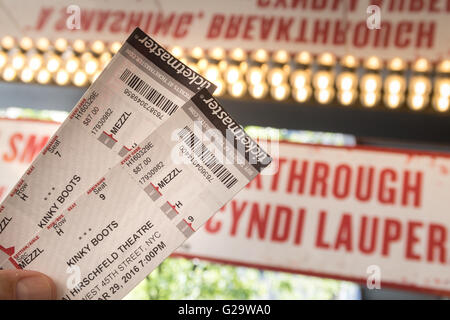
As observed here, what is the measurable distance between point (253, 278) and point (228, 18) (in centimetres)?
703

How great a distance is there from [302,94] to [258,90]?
0.69 ft

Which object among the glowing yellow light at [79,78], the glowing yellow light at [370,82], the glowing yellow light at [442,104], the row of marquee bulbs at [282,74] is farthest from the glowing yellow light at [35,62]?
the glowing yellow light at [442,104]

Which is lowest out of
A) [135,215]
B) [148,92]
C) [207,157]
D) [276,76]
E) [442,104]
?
[135,215]

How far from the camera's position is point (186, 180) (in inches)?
34.2

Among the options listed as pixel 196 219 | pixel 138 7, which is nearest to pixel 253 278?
pixel 138 7

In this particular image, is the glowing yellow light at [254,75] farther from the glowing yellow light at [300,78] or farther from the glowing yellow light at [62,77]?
the glowing yellow light at [62,77]

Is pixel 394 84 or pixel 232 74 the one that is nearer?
pixel 394 84

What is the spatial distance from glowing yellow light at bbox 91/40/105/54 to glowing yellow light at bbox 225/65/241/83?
0.73m

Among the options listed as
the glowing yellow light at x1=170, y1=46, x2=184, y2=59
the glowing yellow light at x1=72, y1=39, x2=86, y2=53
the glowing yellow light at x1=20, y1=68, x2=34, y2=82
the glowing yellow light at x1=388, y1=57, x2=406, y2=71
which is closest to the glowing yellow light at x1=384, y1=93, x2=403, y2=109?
the glowing yellow light at x1=388, y1=57, x2=406, y2=71

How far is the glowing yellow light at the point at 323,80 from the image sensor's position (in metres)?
2.03

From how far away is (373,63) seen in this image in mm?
2074

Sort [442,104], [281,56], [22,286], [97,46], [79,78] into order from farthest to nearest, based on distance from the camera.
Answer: [97,46]
[79,78]
[281,56]
[442,104]
[22,286]

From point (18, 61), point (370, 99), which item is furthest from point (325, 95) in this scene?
point (18, 61)

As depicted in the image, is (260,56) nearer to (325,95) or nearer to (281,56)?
(281,56)
